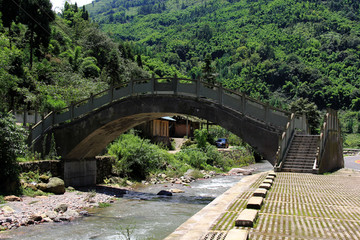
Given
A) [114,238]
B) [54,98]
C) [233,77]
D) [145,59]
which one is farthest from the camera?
[233,77]

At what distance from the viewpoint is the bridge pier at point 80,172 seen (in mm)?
22078

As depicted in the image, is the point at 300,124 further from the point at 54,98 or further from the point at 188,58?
the point at 188,58

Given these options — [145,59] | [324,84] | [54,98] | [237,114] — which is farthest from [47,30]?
[324,84]

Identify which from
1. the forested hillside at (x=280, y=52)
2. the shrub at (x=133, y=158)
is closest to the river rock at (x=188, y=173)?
the shrub at (x=133, y=158)

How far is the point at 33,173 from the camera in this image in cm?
1866

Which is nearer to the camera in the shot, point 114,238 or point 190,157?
point 114,238

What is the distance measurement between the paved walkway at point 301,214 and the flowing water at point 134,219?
2.58 metres

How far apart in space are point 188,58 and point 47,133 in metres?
159

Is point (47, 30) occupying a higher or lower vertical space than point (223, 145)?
higher

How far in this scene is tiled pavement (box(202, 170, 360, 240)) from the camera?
226 inches

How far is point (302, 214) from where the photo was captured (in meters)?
7.09

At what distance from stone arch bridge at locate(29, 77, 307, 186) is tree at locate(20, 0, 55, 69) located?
19461 mm

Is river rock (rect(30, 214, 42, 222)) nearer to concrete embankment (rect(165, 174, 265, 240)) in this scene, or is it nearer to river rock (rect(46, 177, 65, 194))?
river rock (rect(46, 177, 65, 194))

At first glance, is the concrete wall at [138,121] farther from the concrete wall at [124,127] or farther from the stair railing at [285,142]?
the stair railing at [285,142]
